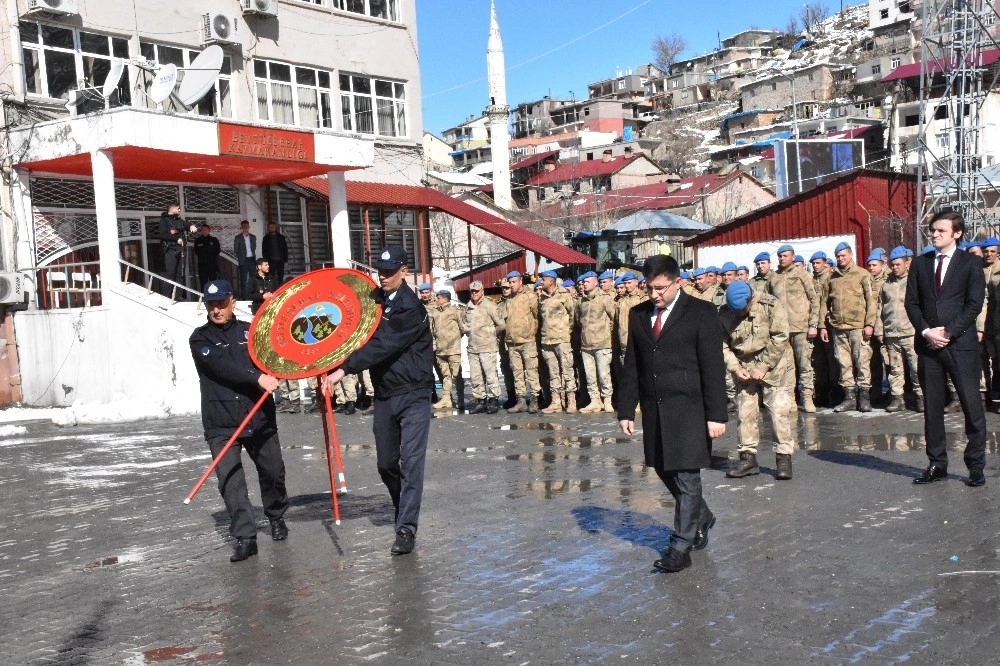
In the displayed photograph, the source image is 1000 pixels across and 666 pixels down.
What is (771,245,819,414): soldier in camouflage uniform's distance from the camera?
13445 millimetres

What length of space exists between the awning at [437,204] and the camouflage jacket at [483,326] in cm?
1072

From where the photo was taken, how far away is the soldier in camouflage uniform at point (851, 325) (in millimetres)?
13562

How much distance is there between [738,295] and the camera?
30.4 ft

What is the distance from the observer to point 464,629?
541cm

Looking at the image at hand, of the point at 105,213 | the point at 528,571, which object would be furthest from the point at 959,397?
the point at 105,213

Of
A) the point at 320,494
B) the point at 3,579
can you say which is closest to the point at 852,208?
the point at 320,494

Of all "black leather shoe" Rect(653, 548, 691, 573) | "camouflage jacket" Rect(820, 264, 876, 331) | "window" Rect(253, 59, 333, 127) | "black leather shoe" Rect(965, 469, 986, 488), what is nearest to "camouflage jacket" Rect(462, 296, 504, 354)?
"camouflage jacket" Rect(820, 264, 876, 331)

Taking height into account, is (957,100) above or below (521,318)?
above

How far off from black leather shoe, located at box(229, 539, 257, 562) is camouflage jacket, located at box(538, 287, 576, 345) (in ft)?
28.1

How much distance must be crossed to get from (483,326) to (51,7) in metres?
11.5

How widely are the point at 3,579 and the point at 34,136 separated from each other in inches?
585

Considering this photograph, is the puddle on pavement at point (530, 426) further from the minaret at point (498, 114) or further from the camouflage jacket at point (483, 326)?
the minaret at point (498, 114)

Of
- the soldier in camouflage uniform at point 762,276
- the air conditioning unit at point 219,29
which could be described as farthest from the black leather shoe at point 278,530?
the air conditioning unit at point 219,29

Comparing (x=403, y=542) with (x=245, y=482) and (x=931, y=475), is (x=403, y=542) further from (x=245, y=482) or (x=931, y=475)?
(x=931, y=475)
